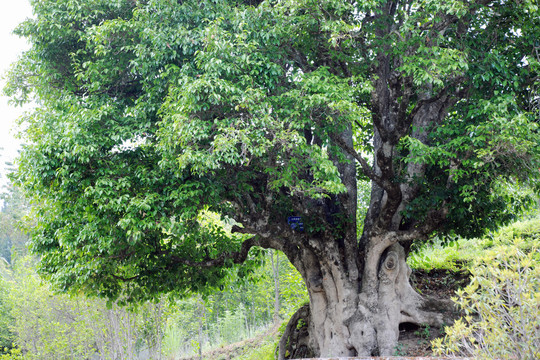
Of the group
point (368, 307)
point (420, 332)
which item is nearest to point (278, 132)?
point (368, 307)

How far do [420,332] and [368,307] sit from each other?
125cm

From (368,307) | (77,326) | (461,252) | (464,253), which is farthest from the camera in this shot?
(77,326)

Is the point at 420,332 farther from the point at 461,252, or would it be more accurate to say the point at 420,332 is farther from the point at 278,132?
the point at 278,132

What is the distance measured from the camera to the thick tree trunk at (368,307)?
8242mm

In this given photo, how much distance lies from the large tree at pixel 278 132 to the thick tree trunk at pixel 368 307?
0.04 m

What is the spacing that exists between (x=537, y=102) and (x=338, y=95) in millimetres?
3299

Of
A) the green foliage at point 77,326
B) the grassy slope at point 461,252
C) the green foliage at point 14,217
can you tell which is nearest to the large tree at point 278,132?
the grassy slope at point 461,252

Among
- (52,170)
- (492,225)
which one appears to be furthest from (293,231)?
(52,170)

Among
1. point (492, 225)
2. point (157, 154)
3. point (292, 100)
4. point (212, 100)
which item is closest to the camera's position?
point (212, 100)

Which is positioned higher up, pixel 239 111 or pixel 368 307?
pixel 239 111

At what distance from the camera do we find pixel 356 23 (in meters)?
7.16

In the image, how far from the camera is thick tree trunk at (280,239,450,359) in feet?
27.0

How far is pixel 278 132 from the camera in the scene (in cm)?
595

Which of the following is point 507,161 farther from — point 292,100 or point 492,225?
point 292,100
